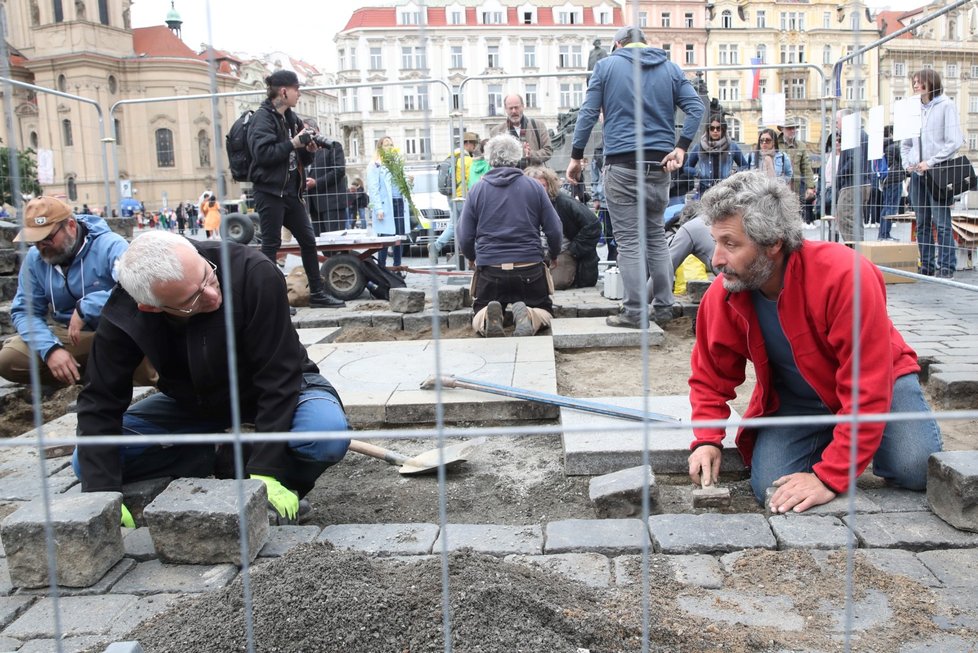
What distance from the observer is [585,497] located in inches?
131

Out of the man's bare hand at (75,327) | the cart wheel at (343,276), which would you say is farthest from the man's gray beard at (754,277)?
the cart wheel at (343,276)

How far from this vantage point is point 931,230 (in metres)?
7.91

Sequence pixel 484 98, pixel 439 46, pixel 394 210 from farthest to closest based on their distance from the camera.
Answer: pixel 394 210 < pixel 484 98 < pixel 439 46

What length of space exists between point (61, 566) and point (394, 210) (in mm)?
8475

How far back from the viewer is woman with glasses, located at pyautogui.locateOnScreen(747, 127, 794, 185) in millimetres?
8586

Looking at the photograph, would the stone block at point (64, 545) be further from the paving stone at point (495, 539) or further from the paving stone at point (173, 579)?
the paving stone at point (495, 539)

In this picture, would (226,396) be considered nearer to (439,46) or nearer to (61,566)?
(61,566)

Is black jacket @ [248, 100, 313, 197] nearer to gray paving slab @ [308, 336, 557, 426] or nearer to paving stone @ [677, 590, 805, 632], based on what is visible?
gray paving slab @ [308, 336, 557, 426]

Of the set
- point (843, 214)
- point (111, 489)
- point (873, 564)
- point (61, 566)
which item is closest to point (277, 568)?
point (61, 566)

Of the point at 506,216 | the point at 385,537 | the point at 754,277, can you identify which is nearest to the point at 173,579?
the point at 385,537

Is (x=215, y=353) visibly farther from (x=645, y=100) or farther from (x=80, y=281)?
(x=645, y=100)

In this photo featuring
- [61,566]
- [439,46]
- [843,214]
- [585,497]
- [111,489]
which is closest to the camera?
[61,566]

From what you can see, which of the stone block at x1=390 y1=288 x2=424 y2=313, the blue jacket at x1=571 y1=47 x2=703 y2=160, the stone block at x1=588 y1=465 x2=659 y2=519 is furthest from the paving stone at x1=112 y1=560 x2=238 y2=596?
the stone block at x1=390 y1=288 x2=424 y2=313

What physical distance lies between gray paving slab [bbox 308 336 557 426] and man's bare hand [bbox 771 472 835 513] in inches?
63.6
